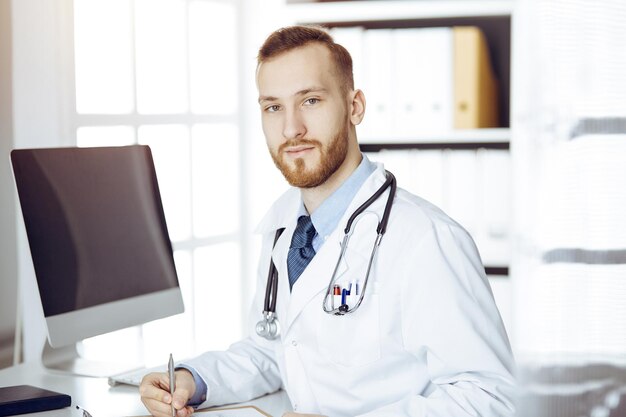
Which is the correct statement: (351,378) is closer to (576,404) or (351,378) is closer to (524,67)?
(576,404)

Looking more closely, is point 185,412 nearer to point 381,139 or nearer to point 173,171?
point 173,171

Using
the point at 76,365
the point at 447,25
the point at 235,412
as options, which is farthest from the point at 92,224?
the point at 447,25

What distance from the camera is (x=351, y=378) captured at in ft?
4.52

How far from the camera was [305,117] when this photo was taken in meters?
1.54

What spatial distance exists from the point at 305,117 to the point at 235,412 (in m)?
0.55

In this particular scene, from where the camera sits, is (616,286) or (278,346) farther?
(278,346)

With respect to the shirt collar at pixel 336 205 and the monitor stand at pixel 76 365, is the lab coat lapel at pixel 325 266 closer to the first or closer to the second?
the shirt collar at pixel 336 205

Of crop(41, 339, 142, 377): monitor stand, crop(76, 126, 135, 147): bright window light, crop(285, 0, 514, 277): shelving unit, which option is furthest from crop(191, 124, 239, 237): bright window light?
crop(41, 339, 142, 377): monitor stand

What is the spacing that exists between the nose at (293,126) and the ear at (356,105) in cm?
13

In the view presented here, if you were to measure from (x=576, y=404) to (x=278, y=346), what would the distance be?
0.69 metres

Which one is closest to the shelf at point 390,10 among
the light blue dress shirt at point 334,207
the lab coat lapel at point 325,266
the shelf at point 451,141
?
the shelf at point 451,141

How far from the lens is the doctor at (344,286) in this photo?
4.19 ft

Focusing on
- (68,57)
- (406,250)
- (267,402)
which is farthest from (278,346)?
(68,57)

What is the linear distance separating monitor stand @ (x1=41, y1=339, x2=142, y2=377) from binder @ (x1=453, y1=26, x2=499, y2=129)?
128 cm
